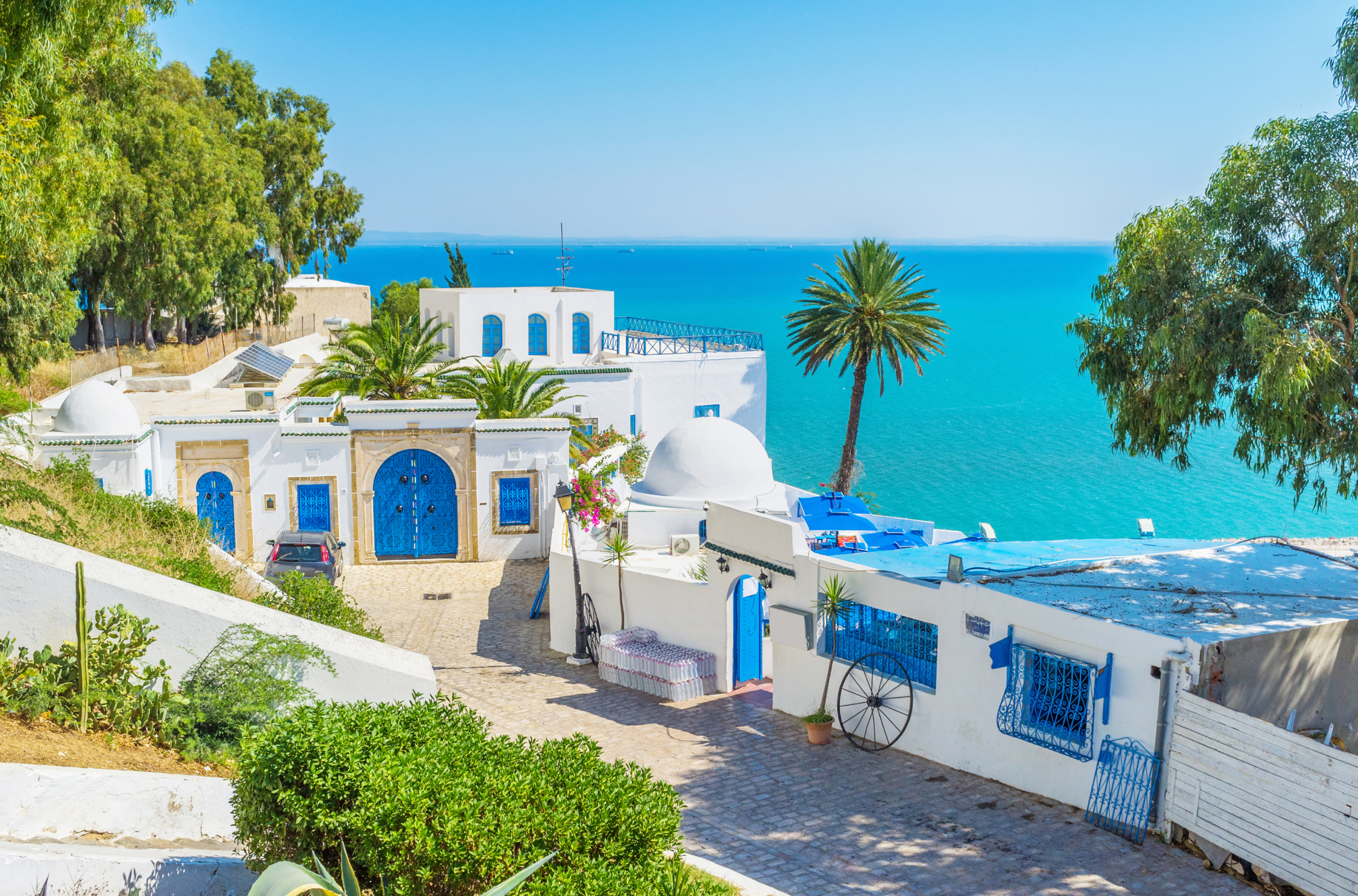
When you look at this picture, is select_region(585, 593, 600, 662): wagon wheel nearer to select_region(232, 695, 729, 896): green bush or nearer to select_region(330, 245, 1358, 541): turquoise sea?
select_region(232, 695, 729, 896): green bush

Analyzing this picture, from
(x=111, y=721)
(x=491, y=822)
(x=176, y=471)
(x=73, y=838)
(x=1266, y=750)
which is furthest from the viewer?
(x=176, y=471)

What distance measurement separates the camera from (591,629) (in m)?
19.9

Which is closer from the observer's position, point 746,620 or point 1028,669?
point 1028,669

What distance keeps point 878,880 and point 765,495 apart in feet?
37.2

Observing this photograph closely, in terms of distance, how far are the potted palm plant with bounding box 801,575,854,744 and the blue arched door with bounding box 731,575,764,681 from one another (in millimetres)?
1961

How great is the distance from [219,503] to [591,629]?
35.5ft

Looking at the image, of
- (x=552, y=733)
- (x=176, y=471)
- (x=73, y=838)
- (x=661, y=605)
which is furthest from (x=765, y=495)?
(x=73, y=838)

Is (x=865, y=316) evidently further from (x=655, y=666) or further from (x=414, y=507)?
(x=655, y=666)

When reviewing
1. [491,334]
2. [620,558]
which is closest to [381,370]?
[491,334]

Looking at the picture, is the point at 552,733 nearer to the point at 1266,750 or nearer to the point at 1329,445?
the point at 1266,750

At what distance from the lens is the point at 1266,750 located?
10758 millimetres

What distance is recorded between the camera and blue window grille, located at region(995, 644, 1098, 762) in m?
12.8

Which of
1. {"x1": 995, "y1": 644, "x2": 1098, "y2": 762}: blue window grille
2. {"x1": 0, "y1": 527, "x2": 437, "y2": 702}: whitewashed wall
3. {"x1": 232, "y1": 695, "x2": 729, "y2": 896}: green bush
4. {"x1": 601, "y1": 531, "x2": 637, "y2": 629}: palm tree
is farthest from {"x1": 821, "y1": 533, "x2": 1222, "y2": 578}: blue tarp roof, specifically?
{"x1": 232, "y1": 695, "x2": 729, "y2": 896}: green bush

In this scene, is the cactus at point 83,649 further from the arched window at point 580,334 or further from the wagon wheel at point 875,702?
the arched window at point 580,334
